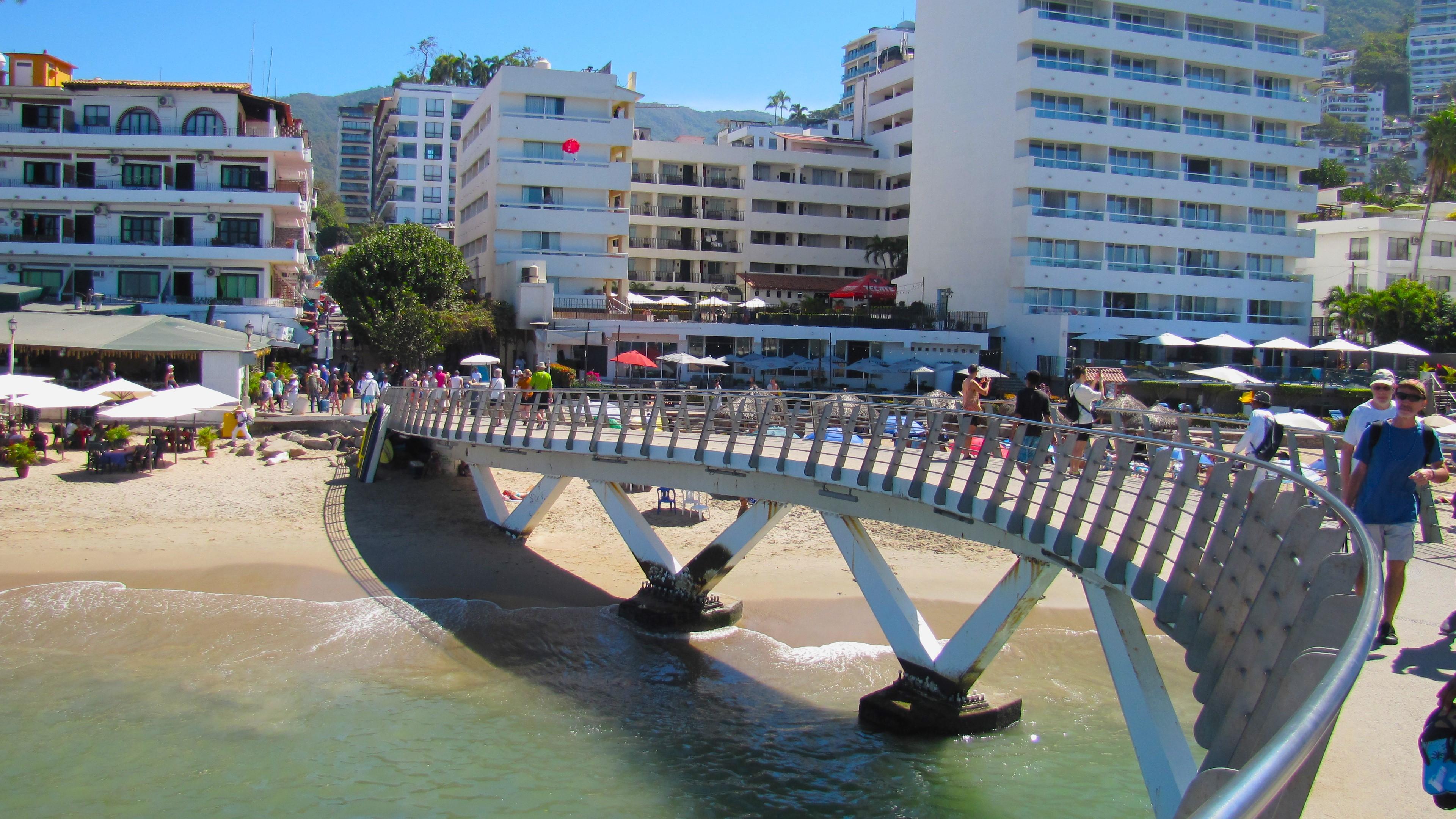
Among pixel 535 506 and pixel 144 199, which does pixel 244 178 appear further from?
pixel 535 506

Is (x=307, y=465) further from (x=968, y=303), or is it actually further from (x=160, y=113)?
(x=968, y=303)

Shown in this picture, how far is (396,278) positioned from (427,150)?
5418 cm

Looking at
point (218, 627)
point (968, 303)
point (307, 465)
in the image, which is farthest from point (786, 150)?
point (218, 627)

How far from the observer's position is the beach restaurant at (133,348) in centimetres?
3284

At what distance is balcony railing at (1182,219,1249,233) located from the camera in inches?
2234

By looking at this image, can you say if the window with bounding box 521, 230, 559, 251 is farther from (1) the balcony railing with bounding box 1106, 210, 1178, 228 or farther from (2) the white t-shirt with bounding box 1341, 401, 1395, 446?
(2) the white t-shirt with bounding box 1341, 401, 1395, 446

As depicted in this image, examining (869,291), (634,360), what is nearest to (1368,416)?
(634,360)

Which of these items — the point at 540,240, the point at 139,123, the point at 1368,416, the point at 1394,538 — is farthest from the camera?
the point at 540,240

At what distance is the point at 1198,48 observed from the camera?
181 feet

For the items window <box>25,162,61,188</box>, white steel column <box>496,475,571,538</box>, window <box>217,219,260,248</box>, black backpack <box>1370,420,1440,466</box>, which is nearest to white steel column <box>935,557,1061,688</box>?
black backpack <box>1370,420,1440,466</box>

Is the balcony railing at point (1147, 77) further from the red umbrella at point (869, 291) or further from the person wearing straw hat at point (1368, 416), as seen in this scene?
the person wearing straw hat at point (1368, 416)

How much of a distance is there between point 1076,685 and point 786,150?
60.8 m

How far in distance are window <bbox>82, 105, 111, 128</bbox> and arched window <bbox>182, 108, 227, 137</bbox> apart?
3.34m

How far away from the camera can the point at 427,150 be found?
313ft
